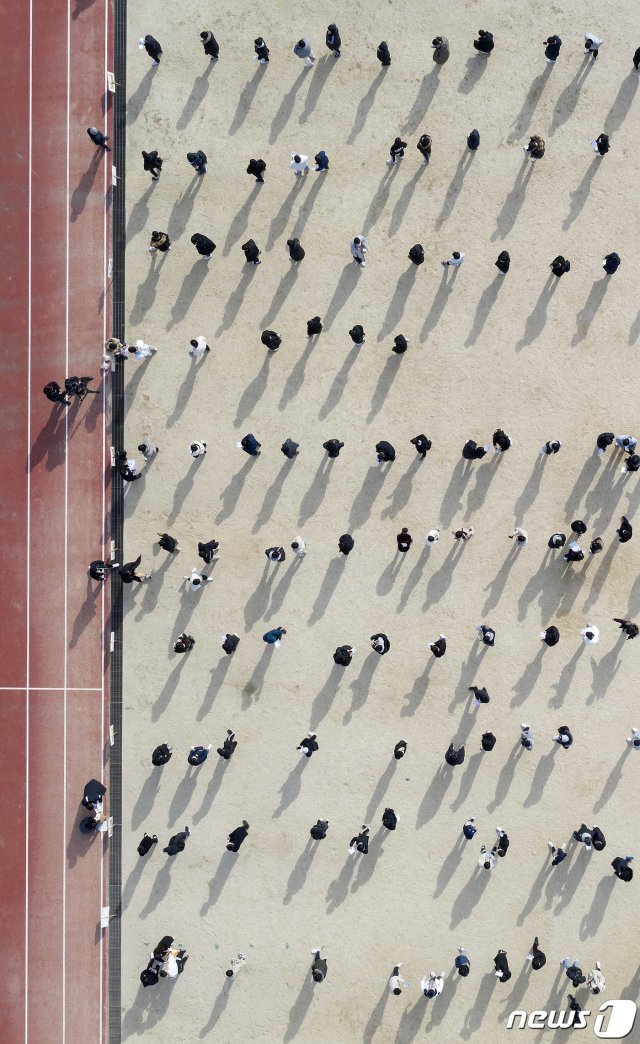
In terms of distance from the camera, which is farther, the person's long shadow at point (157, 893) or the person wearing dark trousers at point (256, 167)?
the person's long shadow at point (157, 893)

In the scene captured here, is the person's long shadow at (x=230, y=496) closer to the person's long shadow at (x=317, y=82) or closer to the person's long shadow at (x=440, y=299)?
the person's long shadow at (x=440, y=299)

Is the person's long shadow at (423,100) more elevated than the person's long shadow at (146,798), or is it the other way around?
the person's long shadow at (423,100)

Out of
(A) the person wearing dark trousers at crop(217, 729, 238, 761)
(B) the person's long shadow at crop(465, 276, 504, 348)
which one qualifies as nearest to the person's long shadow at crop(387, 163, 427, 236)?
(B) the person's long shadow at crop(465, 276, 504, 348)

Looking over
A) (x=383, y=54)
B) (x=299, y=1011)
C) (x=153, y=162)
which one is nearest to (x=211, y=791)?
(x=299, y=1011)

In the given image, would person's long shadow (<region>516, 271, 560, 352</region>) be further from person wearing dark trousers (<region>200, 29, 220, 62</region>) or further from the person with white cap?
person wearing dark trousers (<region>200, 29, 220, 62</region>)

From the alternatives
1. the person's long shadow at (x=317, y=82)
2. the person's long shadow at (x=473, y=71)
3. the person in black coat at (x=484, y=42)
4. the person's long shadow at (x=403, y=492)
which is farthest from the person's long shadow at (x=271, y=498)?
the person in black coat at (x=484, y=42)

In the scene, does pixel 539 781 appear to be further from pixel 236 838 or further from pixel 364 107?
pixel 364 107
